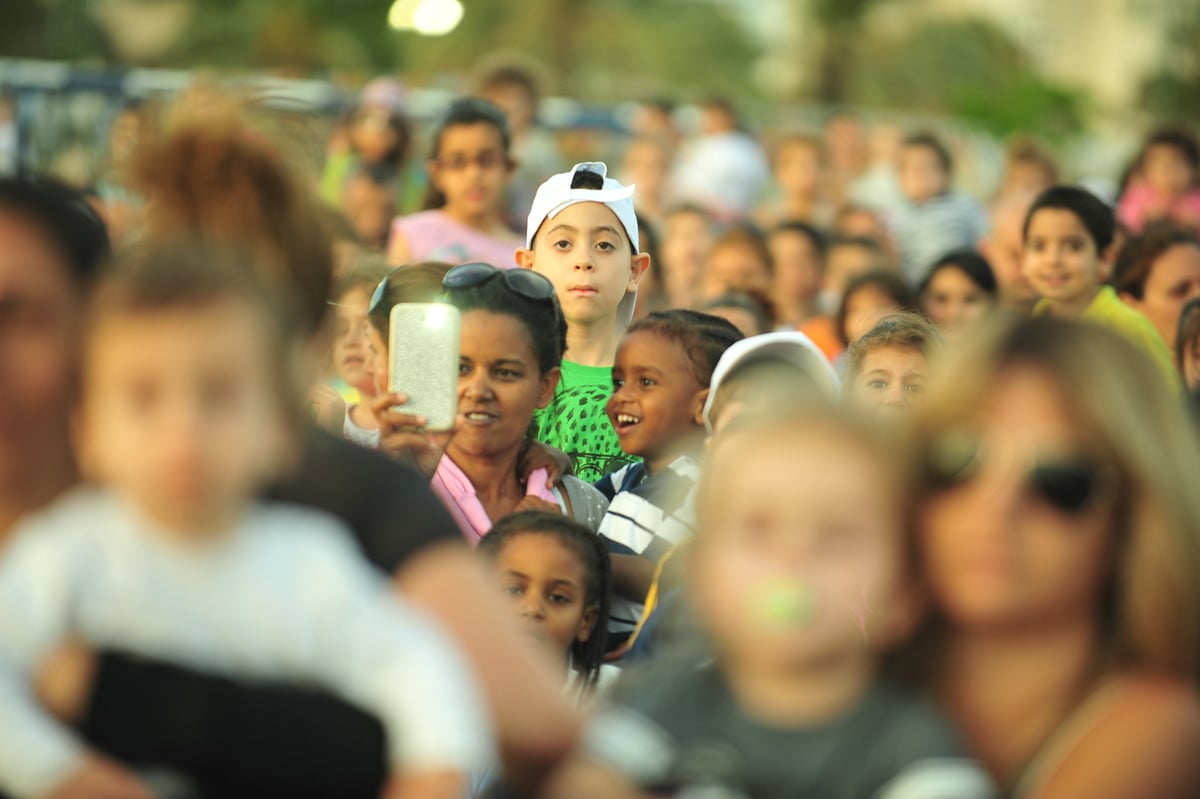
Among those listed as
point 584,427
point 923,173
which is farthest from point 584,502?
point 923,173

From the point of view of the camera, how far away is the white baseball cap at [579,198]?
6207mm

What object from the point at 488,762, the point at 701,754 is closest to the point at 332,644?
the point at 701,754

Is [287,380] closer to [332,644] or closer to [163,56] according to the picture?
[332,644]

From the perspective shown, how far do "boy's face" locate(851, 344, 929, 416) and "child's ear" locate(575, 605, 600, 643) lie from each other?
1003 mm

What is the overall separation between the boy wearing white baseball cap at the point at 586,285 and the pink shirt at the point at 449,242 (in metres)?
1.32

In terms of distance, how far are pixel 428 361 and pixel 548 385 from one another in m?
1.06

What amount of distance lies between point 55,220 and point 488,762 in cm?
121

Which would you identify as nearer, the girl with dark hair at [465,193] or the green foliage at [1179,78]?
the girl with dark hair at [465,193]

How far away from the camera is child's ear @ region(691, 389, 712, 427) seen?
17.9 feet

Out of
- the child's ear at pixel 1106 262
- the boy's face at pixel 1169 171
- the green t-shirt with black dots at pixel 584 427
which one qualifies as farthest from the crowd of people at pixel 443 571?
the boy's face at pixel 1169 171

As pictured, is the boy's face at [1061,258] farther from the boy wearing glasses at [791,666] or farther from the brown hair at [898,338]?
the boy wearing glasses at [791,666]

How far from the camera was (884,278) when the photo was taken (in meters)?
7.93

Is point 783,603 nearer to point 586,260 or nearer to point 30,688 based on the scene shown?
point 30,688

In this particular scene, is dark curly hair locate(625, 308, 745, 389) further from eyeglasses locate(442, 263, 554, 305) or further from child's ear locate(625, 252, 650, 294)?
child's ear locate(625, 252, 650, 294)
